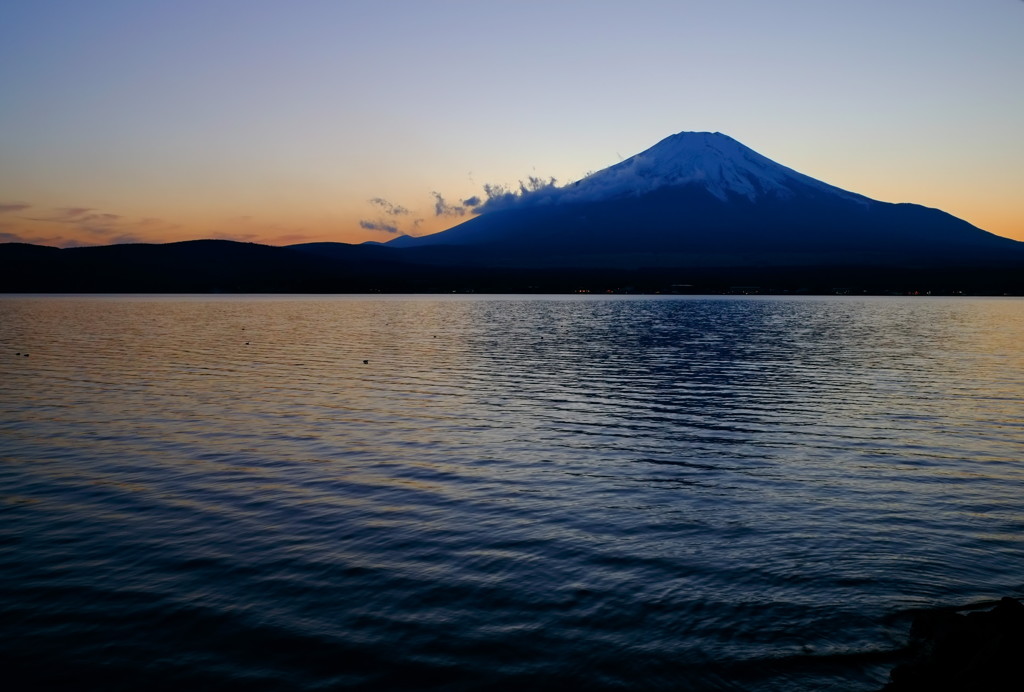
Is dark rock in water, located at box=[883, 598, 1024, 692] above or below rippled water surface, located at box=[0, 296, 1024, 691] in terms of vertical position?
above

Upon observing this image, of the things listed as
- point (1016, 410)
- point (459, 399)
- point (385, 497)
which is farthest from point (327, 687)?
point (1016, 410)

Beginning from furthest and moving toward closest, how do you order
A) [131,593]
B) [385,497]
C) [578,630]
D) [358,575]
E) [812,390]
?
[812,390], [385,497], [358,575], [131,593], [578,630]

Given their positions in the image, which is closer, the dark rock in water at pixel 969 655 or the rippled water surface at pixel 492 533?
the dark rock in water at pixel 969 655

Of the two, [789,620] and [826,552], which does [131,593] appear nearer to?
[789,620]

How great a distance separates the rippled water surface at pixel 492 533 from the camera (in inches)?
416

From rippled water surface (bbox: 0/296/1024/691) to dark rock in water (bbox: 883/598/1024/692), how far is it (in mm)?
555

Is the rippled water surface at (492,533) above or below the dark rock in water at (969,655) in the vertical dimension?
below

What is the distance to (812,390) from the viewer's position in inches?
1497

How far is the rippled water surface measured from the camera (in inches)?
416

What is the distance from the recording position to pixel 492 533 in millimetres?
15789

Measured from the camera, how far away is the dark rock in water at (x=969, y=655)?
28.4 feet

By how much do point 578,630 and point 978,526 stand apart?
10.5 meters

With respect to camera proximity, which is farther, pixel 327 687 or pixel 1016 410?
pixel 1016 410

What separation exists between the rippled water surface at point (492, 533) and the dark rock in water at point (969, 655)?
56 centimetres
